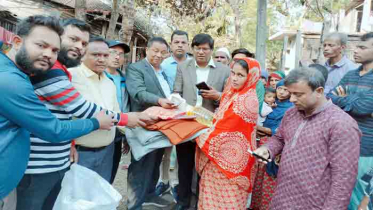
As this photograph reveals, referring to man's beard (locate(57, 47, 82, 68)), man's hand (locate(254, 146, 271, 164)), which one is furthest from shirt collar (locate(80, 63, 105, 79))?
man's hand (locate(254, 146, 271, 164))

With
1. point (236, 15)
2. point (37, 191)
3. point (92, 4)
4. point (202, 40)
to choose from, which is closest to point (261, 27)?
point (202, 40)

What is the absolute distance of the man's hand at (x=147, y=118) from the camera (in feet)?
9.17

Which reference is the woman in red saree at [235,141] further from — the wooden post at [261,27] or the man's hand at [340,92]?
the wooden post at [261,27]

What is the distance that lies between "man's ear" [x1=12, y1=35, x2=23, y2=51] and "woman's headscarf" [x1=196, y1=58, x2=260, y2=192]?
172cm

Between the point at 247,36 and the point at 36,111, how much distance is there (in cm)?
3051

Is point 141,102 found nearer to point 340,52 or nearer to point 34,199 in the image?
point 34,199

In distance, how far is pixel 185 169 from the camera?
362cm

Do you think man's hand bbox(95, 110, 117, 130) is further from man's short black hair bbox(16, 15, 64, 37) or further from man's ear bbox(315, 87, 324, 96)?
man's ear bbox(315, 87, 324, 96)

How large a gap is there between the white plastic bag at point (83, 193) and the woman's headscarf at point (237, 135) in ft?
3.24

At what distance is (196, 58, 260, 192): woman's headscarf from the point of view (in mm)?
2771

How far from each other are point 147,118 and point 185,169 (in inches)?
41.4

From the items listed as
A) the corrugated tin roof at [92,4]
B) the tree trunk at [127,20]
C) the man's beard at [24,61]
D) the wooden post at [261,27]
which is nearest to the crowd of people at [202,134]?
the man's beard at [24,61]

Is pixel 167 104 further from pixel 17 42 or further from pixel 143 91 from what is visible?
pixel 17 42

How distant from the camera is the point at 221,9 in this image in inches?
652
